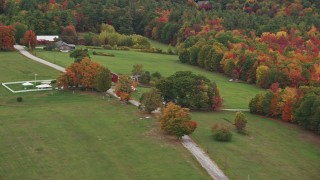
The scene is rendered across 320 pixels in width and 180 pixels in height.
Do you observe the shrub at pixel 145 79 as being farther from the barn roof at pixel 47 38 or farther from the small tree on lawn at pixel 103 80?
the barn roof at pixel 47 38

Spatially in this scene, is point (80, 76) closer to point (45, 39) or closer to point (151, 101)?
point (151, 101)

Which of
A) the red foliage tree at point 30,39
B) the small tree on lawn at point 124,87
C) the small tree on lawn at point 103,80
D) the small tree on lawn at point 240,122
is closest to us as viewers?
the small tree on lawn at point 240,122

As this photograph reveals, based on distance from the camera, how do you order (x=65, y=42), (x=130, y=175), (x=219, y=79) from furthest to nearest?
(x=65, y=42)
(x=219, y=79)
(x=130, y=175)

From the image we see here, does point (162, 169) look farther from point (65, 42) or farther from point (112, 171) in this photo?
point (65, 42)

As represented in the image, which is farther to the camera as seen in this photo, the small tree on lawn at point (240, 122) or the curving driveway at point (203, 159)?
the small tree on lawn at point (240, 122)

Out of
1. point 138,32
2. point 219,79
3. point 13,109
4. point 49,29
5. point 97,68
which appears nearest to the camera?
point 13,109

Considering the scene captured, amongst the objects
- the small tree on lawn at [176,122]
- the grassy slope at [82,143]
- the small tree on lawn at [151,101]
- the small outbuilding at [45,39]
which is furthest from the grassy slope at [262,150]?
the small outbuilding at [45,39]

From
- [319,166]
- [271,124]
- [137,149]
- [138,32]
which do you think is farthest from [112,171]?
[138,32]

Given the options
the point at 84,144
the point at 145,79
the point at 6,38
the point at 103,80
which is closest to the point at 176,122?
the point at 84,144
